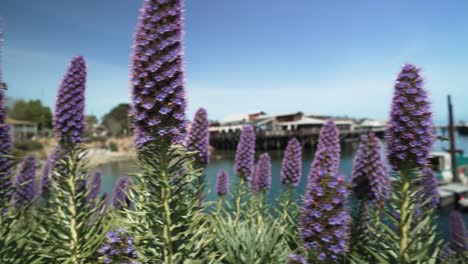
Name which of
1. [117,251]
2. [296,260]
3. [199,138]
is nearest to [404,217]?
[296,260]

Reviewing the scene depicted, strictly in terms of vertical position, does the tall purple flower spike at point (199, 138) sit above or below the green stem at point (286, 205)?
above

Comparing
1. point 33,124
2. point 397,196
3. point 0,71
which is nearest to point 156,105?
point 0,71

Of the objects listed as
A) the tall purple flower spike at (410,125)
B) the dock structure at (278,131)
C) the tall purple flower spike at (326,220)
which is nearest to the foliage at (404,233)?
the tall purple flower spike at (410,125)

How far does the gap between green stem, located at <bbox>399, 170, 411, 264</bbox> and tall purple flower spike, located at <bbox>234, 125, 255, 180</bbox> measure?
4.22 meters

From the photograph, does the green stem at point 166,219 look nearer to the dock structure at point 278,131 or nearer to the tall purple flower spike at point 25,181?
the tall purple flower spike at point 25,181

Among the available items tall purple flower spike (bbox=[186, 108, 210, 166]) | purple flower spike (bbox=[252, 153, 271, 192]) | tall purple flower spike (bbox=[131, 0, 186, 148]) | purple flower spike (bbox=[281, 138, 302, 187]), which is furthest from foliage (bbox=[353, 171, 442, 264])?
purple flower spike (bbox=[252, 153, 271, 192])

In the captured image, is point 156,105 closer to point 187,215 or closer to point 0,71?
point 187,215

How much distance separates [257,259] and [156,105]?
2.65 metres

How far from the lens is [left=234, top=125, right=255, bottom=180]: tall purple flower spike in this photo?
7.55 meters

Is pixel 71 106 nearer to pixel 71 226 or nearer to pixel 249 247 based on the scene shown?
pixel 71 226

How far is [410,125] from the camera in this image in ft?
11.6

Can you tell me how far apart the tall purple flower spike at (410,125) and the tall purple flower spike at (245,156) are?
4162mm

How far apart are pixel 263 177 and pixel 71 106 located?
4655mm

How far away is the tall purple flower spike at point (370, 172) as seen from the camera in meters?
5.23
